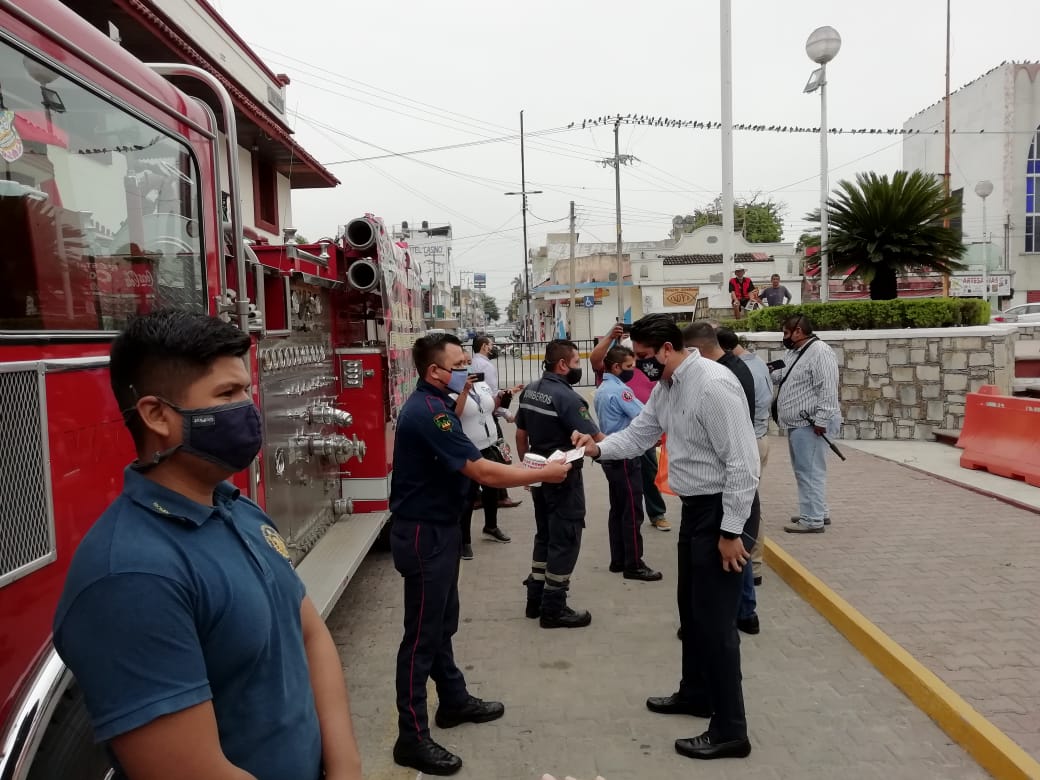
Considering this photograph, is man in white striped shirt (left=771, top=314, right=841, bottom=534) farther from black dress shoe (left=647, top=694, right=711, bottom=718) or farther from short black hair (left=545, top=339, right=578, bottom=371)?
black dress shoe (left=647, top=694, right=711, bottom=718)

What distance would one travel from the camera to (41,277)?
2.10m

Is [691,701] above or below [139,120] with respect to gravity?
below

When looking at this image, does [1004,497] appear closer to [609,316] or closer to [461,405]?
[461,405]

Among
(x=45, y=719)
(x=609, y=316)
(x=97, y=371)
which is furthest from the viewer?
(x=609, y=316)

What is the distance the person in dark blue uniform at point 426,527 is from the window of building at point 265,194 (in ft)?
31.3

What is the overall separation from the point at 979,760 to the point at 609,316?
130 ft

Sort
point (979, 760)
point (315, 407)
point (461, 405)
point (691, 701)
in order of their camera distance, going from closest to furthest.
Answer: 1. point (979, 760)
2. point (691, 701)
3. point (315, 407)
4. point (461, 405)

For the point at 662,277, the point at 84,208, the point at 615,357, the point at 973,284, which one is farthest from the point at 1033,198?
→ the point at 84,208

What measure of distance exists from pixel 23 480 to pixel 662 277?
39907 millimetres

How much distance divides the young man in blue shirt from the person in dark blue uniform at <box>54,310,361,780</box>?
4.14 metres

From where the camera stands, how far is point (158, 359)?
1.44m

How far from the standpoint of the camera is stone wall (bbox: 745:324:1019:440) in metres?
10.2

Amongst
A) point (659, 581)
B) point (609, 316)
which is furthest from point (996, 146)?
point (659, 581)

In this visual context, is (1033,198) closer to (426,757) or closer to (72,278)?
(426,757)
